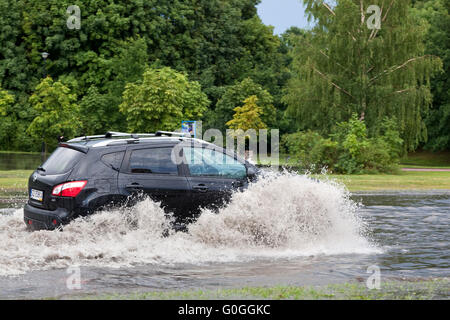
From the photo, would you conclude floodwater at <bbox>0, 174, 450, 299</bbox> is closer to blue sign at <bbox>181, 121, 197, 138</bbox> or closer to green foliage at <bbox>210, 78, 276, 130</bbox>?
blue sign at <bbox>181, 121, 197, 138</bbox>

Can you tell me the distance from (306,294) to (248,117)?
5349 cm

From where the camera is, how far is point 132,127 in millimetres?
47406

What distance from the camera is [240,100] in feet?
211

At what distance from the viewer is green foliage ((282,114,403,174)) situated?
34.0 metres

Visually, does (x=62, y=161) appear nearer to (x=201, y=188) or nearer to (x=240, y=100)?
(x=201, y=188)

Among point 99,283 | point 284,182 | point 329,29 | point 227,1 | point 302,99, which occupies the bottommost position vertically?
point 99,283

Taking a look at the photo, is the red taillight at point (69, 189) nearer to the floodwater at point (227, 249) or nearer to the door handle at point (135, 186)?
the floodwater at point (227, 249)

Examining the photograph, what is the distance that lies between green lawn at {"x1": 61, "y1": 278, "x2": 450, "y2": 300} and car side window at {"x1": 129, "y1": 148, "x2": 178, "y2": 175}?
10.6 feet

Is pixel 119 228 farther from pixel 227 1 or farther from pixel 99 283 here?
pixel 227 1

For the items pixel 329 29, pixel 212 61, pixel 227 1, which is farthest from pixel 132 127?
pixel 227 1

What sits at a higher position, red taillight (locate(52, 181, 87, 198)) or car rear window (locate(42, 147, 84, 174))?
car rear window (locate(42, 147, 84, 174))

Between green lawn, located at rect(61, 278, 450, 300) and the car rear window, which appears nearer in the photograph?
green lawn, located at rect(61, 278, 450, 300)

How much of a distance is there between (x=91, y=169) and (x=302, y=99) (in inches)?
1434

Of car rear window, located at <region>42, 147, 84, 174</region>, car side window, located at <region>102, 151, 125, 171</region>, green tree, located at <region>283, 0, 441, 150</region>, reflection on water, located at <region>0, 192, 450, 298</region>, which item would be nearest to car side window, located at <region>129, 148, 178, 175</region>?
car side window, located at <region>102, 151, 125, 171</region>
